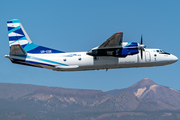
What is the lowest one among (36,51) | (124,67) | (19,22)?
(124,67)

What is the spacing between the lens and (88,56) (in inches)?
1597

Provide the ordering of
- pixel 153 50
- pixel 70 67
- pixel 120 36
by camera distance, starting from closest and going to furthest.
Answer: pixel 120 36, pixel 70 67, pixel 153 50

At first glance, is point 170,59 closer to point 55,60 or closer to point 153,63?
point 153,63

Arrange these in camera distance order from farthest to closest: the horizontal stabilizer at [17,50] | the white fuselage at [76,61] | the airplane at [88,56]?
1. the white fuselage at [76,61]
2. the airplane at [88,56]
3. the horizontal stabilizer at [17,50]

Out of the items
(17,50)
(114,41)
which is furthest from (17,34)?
(114,41)

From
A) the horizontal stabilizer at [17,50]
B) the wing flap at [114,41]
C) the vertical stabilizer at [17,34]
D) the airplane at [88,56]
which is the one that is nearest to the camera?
the wing flap at [114,41]

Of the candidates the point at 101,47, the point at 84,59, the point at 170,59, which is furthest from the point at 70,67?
the point at 170,59

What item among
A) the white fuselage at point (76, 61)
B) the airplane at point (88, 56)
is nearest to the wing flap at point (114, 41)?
the airplane at point (88, 56)

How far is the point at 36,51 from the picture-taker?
42188mm

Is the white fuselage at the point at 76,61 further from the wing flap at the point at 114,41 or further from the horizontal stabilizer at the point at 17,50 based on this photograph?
the wing flap at the point at 114,41

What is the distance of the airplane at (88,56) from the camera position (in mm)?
39750

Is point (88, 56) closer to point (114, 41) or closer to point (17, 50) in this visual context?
point (114, 41)

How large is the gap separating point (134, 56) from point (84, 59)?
7295 mm

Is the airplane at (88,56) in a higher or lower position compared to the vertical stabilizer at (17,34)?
lower
